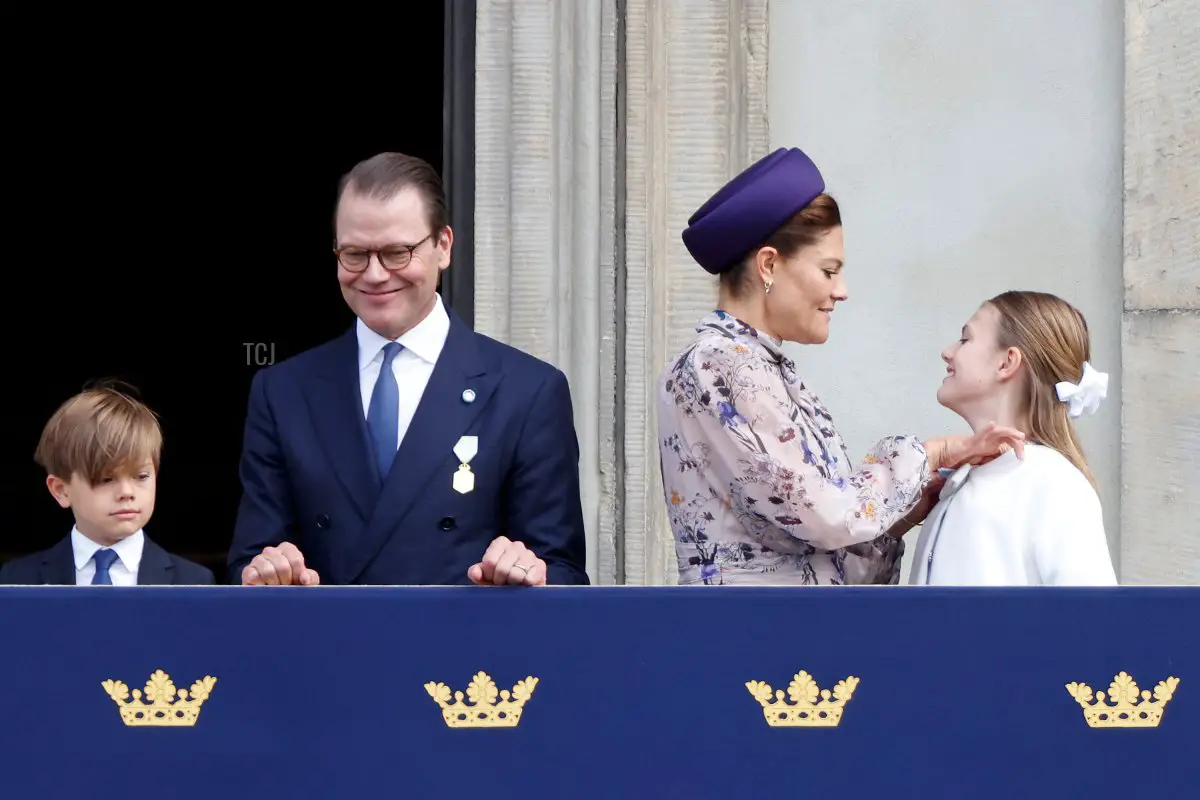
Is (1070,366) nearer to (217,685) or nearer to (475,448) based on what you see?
(475,448)

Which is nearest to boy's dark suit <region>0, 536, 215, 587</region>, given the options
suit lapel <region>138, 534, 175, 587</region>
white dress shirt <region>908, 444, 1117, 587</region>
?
suit lapel <region>138, 534, 175, 587</region>

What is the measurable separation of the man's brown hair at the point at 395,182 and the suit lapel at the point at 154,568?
0.95 meters

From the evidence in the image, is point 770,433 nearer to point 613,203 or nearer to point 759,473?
point 759,473

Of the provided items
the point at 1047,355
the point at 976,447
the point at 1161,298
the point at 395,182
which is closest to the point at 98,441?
the point at 395,182

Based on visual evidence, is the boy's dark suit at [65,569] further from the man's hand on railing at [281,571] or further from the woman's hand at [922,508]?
the woman's hand at [922,508]

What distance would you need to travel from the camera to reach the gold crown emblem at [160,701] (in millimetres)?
2588

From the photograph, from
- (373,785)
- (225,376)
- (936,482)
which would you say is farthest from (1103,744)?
(225,376)

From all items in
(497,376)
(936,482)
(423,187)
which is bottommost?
(936,482)

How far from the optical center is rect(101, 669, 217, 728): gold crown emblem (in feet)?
8.49

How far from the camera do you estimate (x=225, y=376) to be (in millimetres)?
10844

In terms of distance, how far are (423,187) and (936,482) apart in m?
1.10

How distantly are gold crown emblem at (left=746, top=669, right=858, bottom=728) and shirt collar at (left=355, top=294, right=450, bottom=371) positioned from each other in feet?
3.05

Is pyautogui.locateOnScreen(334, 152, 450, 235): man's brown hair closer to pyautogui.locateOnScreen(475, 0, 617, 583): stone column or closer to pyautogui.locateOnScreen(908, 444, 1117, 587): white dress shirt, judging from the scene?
pyautogui.locateOnScreen(908, 444, 1117, 587): white dress shirt

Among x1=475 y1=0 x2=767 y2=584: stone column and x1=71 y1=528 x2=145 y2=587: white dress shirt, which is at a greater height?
x1=475 y1=0 x2=767 y2=584: stone column
